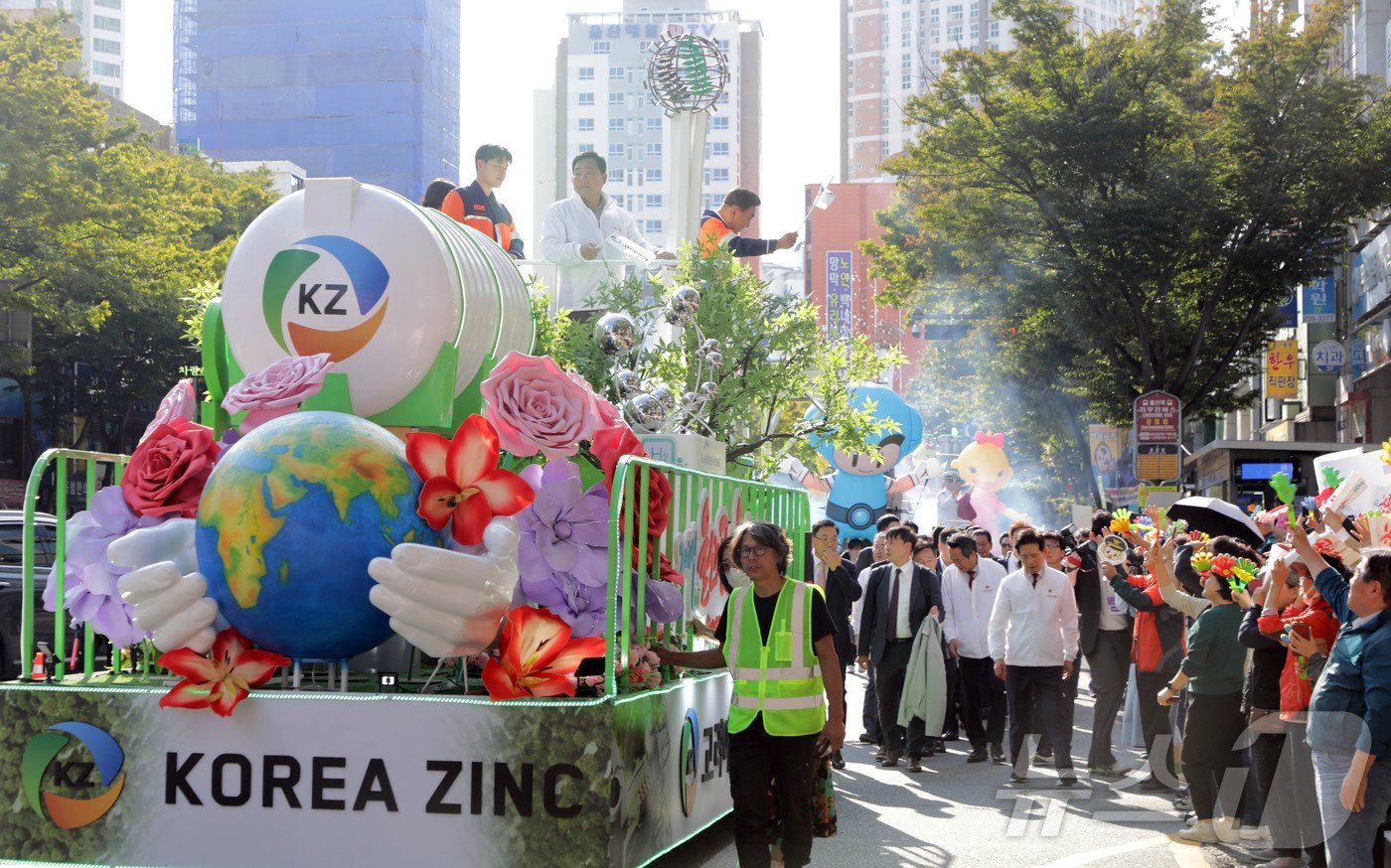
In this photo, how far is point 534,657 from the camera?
6.21 meters

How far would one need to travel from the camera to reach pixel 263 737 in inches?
246

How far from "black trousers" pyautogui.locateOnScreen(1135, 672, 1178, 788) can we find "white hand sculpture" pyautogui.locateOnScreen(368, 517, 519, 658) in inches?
284

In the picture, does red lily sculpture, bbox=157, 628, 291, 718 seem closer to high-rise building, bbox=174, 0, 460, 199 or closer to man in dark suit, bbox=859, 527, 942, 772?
man in dark suit, bbox=859, 527, 942, 772

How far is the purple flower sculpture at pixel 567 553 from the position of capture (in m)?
6.54

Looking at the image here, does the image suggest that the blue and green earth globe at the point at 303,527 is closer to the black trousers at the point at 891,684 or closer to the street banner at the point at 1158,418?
the black trousers at the point at 891,684

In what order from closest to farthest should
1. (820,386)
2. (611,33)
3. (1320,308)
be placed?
(820,386), (1320,308), (611,33)

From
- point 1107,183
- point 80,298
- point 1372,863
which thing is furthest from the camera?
point 80,298

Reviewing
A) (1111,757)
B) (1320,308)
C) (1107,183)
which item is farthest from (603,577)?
(1320,308)

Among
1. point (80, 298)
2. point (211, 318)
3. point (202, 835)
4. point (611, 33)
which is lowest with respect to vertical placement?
point (202, 835)

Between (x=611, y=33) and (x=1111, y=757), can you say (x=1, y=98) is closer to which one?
(x=1111, y=757)

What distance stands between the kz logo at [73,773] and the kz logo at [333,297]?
79.7 inches

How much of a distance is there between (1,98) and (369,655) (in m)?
25.1

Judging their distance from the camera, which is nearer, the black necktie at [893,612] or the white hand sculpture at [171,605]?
the white hand sculpture at [171,605]

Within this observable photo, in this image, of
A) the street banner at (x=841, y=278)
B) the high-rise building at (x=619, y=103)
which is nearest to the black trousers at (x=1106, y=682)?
the street banner at (x=841, y=278)
